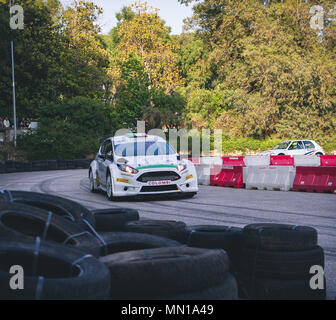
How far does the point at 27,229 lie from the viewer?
4.22m

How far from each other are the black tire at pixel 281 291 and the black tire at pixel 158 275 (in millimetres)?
756

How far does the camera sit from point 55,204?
5.02 m

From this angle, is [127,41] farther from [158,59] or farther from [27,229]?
[27,229]

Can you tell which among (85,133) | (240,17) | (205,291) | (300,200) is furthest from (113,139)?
(240,17)

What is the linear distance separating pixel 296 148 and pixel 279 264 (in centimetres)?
3064

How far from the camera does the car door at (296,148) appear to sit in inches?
1311

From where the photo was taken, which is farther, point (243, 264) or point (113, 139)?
point (113, 139)

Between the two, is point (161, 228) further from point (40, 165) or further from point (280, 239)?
point (40, 165)

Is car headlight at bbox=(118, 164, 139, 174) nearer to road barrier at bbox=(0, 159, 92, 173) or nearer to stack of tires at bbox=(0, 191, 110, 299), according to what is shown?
stack of tires at bbox=(0, 191, 110, 299)

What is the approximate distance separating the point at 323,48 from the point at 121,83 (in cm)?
2386

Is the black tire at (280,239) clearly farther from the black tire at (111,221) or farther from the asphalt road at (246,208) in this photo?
the black tire at (111,221)

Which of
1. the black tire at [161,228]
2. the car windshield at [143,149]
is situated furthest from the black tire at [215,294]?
the car windshield at [143,149]

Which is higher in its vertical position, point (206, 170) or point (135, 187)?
point (135, 187)

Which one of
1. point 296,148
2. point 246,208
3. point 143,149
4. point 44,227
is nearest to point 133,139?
point 143,149
